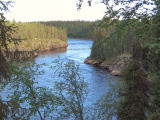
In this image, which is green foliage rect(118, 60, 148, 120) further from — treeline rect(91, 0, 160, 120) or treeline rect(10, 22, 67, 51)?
treeline rect(10, 22, 67, 51)

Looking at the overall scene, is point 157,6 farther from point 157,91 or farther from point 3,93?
point 3,93

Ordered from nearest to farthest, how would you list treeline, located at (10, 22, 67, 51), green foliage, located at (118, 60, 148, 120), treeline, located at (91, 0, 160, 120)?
treeline, located at (91, 0, 160, 120), green foliage, located at (118, 60, 148, 120), treeline, located at (10, 22, 67, 51)

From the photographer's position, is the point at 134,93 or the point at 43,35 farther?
the point at 43,35

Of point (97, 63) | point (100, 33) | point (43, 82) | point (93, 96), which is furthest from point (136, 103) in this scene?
point (100, 33)

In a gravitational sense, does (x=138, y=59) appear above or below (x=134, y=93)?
above

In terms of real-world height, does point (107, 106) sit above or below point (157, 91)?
below

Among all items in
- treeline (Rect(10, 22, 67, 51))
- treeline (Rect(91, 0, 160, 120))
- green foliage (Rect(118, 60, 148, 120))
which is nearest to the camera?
treeline (Rect(91, 0, 160, 120))

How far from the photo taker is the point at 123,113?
23.1 ft

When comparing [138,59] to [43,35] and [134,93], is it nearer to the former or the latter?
[134,93]

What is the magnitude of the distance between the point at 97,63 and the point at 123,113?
3579 centimetres

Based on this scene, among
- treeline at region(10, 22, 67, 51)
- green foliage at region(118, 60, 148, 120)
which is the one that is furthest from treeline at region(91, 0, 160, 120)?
treeline at region(10, 22, 67, 51)

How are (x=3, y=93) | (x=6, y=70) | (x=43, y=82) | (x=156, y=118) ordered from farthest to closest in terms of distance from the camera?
(x=43, y=82) → (x=3, y=93) → (x=6, y=70) → (x=156, y=118)

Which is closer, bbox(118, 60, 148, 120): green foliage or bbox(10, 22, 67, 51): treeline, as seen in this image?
bbox(118, 60, 148, 120): green foliage

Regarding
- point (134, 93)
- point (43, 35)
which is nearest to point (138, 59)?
point (134, 93)
